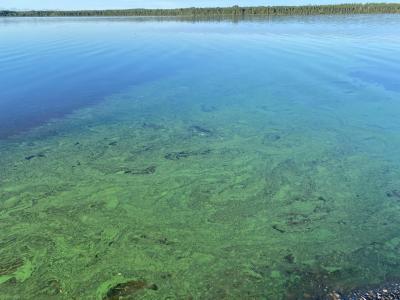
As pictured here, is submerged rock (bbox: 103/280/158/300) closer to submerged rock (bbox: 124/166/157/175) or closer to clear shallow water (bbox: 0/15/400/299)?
clear shallow water (bbox: 0/15/400/299)

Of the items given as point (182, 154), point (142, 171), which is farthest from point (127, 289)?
point (182, 154)

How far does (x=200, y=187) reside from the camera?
16.8 ft

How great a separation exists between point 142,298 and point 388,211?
3.06m

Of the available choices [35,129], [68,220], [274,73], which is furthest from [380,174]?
[274,73]

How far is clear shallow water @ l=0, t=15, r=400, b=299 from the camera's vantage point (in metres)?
3.47

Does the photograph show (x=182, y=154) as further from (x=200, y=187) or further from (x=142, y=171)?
(x=200, y=187)

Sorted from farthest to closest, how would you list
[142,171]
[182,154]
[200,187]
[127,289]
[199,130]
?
[199,130], [182,154], [142,171], [200,187], [127,289]

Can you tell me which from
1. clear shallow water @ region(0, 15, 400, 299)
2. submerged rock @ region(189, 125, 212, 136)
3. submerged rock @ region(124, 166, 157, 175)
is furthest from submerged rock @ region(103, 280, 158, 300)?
submerged rock @ region(189, 125, 212, 136)

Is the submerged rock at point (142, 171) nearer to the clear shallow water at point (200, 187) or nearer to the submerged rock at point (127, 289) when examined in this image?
the clear shallow water at point (200, 187)

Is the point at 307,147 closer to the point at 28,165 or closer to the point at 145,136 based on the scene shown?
the point at 145,136

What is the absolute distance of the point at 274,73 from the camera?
480 inches

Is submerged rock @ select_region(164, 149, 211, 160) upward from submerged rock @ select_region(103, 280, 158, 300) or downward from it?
upward

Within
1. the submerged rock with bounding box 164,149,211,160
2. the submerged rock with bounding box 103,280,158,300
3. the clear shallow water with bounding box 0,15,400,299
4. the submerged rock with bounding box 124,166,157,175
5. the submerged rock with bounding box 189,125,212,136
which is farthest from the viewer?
the submerged rock with bounding box 189,125,212,136

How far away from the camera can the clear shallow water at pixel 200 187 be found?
347cm
